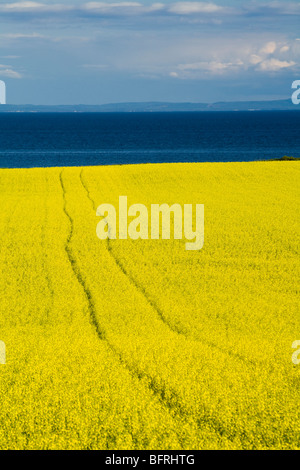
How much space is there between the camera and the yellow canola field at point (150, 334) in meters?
7.95

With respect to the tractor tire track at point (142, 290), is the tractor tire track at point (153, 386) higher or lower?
lower

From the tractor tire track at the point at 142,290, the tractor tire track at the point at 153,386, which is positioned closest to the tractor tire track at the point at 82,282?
the tractor tire track at the point at 153,386

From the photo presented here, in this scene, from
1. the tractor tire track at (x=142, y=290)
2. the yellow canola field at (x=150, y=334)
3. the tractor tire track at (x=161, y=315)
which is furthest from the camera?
the tractor tire track at (x=142, y=290)

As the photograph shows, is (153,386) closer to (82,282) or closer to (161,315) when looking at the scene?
(161,315)

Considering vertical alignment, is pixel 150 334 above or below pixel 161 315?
below

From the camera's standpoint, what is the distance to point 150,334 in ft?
39.6

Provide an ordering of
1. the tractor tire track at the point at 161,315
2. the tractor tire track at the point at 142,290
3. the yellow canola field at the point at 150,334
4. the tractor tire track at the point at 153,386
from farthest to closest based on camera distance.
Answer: the tractor tire track at the point at 142,290 < the tractor tire track at the point at 161,315 < the tractor tire track at the point at 153,386 < the yellow canola field at the point at 150,334

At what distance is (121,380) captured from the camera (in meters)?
9.51

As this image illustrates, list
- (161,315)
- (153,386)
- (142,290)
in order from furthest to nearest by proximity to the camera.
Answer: (142,290)
(161,315)
(153,386)

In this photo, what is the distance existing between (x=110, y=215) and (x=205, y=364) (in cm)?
1634

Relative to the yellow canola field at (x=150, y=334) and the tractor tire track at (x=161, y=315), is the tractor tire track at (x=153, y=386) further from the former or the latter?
the tractor tire track at (x=161, y=315)

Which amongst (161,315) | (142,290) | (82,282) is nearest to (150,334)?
(161,315)

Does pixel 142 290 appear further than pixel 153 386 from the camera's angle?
Yes
